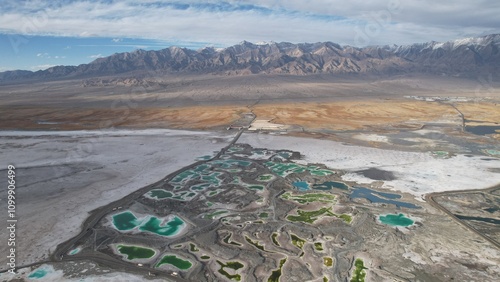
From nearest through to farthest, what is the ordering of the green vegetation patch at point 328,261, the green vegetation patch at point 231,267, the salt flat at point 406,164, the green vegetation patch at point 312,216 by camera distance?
the green vegetation patch at point 231,267
the green vegetation patch at point 328,261
the green vegetation patch at point 312,216
the salt flat at point 406,164

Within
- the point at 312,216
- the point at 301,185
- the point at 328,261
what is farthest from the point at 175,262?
the point at 301,185

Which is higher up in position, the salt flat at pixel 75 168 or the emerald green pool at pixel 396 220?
the salt flat at pixel 75 168

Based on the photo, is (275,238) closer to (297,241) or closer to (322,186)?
(297,241)

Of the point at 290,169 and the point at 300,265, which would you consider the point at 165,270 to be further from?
the point at 290,169

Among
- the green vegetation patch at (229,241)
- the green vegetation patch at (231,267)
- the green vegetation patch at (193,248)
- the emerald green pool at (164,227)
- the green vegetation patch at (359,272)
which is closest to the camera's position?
the green vegetation patch at (359,272)

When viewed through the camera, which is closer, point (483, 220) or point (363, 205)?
point (483, 220)

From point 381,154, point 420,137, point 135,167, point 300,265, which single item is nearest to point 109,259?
point 300,265

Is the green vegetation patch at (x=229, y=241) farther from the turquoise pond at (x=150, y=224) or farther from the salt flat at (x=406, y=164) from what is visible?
the salt flat at (x=406, y=164)

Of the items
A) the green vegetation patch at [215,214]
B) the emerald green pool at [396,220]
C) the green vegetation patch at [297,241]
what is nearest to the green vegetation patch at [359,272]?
the green vegetation patch at [297,241]
